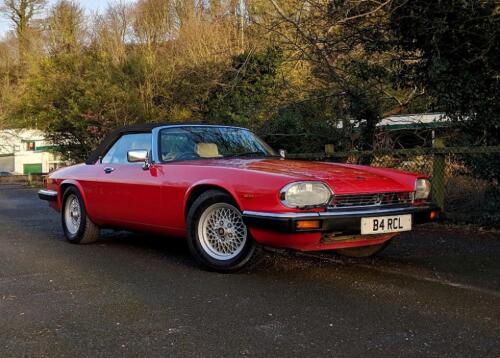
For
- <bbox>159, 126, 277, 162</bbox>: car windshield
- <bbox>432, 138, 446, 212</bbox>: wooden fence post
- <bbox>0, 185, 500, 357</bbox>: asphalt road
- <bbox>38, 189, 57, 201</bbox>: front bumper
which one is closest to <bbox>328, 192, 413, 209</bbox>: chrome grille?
<bbox>0, 185, 500, 357</bbox>: asphalt road

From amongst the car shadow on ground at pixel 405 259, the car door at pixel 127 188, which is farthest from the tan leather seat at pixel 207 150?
the car shadow on ground at pixel 405 259

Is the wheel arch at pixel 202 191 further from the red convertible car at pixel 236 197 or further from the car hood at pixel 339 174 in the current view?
the car hood at pixel 339 174

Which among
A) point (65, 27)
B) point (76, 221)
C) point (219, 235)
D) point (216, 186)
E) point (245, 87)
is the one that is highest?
point (65, 27)

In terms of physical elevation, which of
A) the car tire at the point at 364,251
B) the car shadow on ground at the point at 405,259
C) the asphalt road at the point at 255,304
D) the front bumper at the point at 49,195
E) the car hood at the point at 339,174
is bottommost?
the asphalt road at the point at 255,304

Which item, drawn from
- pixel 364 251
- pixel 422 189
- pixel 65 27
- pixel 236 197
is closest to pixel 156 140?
pixel 236 197

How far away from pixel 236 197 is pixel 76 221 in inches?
123

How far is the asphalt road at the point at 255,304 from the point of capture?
3.32 meters

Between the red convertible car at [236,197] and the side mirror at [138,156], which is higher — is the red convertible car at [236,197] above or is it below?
below

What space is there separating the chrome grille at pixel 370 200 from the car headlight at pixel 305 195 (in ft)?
0.32

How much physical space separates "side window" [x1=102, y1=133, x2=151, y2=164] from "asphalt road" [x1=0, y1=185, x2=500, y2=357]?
1072 millimetres

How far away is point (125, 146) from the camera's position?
22.2 ft

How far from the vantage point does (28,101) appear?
22266 millimetres

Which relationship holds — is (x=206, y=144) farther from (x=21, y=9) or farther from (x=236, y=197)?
(x=21, y=9)

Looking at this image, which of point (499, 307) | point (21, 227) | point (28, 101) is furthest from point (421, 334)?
point (28, 101)
